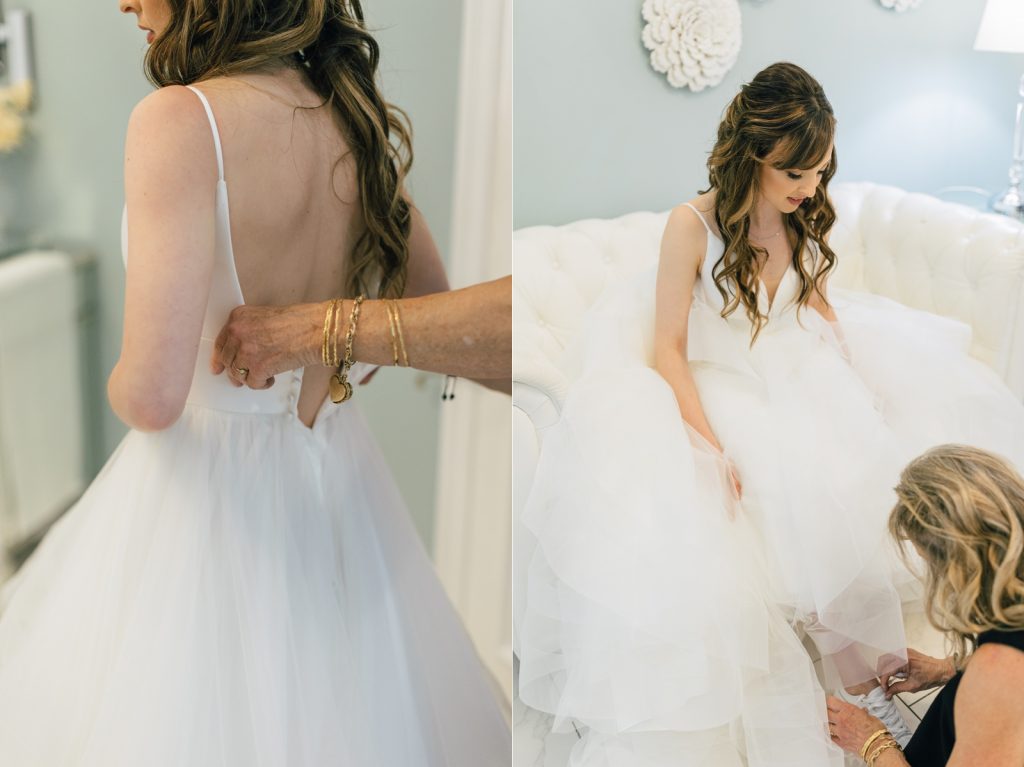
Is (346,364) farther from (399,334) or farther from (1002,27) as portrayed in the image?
(1002,27)

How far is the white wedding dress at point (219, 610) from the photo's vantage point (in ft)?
2.37

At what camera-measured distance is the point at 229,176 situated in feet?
2.23

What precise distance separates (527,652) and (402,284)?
0.39 metres

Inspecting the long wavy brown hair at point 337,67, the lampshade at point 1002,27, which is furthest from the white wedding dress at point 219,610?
the lampshade at point 1002,27

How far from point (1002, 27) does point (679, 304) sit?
29 cm

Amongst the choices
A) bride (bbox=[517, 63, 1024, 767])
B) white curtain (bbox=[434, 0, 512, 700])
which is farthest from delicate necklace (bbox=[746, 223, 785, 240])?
white curtain (bbox=[434, 0, 512, 700])

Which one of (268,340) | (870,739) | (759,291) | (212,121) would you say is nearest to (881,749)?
(870,739)

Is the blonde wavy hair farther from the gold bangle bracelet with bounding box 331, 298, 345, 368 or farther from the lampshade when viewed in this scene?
the gold bangle bracelet with bounding box 331, 298, 345, 368

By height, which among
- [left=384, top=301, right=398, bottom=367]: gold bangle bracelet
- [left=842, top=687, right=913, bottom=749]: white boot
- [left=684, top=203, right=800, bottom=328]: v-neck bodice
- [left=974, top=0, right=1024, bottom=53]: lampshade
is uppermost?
[left=974, top=0, right=1024, bottom=53]: lampshade

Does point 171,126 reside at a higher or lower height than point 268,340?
higher

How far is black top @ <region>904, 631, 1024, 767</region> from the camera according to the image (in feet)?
1.76

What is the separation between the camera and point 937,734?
542 millimetres

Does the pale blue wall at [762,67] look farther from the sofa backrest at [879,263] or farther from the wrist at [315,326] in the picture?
the wrist at [315,326]

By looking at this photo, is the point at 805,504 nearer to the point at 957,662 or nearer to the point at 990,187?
the point at 957,662
